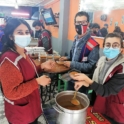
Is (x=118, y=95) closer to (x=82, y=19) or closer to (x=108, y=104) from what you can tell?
(x=108, y=104)

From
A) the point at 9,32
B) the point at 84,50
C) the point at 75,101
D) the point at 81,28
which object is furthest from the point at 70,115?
the point at 81,28

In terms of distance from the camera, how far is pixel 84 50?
1532 millimetres

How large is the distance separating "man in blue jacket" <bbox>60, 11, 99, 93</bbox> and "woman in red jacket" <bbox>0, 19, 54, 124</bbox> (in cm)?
64

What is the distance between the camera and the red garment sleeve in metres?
0.81

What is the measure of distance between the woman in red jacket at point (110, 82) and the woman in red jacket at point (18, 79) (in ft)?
1.10

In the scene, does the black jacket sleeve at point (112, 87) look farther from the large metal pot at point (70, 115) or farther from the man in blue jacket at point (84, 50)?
the man in blue jacket at point (84, 50)

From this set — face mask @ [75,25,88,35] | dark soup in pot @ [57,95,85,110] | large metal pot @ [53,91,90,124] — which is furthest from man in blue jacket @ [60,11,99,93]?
large metal pot @ [53,91,90,124]

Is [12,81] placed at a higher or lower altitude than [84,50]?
lower

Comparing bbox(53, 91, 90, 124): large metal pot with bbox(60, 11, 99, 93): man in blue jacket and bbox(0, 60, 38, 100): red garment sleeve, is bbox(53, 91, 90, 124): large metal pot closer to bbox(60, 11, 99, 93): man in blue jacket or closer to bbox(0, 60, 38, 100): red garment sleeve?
bbox(0, 60, 38, 100): red garment sleeve

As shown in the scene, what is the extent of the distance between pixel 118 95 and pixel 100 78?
20 centimetres

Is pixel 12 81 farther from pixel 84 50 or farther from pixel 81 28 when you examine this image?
pixel 81 28

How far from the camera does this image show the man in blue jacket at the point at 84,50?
1.49m

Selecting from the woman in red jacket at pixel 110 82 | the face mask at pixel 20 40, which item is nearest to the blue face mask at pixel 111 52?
the woman in red jacket at pixel 110 82

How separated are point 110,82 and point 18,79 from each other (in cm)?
64
